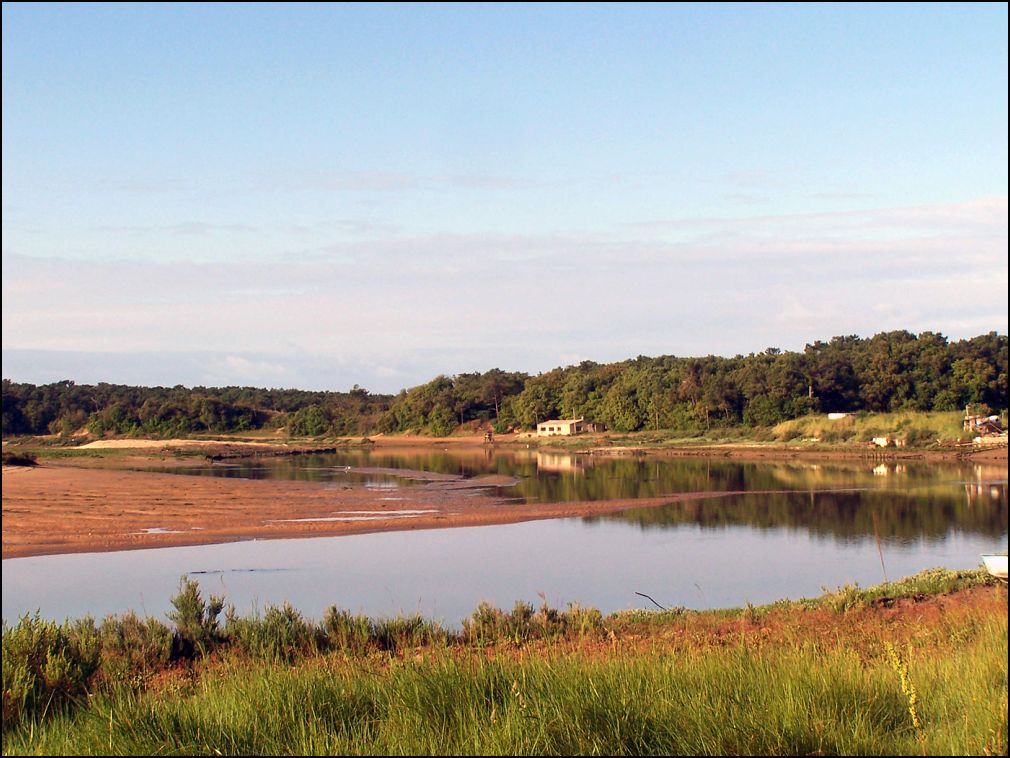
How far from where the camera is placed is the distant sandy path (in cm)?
2342

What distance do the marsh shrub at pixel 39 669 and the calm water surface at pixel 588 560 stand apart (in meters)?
5.21

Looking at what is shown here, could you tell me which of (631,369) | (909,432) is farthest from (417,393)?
(909,432)

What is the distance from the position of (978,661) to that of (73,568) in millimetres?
17598

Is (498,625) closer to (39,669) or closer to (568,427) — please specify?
(39,669)

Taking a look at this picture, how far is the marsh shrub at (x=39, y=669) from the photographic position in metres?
7.35

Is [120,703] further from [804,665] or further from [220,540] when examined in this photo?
[220,540]

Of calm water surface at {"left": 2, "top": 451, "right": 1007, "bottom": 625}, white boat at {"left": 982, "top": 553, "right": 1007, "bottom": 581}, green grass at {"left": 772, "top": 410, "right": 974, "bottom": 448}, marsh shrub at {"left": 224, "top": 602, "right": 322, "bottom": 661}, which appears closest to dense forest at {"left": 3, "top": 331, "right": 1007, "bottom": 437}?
green grass at {"left": 772, "top": 410, "right": 974, "bottom": 448}

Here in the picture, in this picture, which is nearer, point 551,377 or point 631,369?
point 631,369

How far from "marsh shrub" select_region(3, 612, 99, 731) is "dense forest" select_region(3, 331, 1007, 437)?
200 feet

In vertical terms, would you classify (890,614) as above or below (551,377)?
below

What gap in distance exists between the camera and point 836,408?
2726 inches

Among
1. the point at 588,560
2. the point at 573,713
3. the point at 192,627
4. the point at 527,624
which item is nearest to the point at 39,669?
the point at 192,627

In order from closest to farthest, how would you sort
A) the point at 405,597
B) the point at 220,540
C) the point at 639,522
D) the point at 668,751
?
the point at 668,751 → the point at 405,597 → the point at 220,540 → the point at 639,522

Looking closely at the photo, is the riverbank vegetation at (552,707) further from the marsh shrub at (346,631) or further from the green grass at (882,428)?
the green grass at (882,428)
